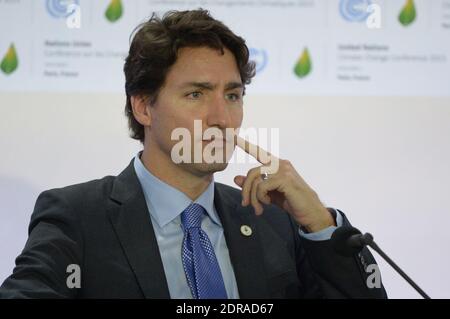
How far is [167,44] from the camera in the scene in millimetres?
2213

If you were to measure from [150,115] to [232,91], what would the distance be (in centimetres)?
28

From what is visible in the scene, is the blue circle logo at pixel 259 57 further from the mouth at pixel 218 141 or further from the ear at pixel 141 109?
the mouth at pixel 218 141

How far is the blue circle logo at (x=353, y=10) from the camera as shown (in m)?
2.79

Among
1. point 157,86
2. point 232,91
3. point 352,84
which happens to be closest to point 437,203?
point 352,84

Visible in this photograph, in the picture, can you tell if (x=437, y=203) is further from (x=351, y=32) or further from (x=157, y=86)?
(x=157, y=86)

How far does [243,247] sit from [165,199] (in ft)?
0.87

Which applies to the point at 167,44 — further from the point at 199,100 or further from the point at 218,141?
the point at 218,141

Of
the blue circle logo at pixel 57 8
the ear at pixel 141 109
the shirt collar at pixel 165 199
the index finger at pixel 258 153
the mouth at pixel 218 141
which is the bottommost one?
the shirt collar at pixel 165 199

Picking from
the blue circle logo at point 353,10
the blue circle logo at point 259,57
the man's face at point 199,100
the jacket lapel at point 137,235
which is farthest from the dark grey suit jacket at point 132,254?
the blue circle logo at point 353,10

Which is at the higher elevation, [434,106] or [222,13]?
[222,13]
